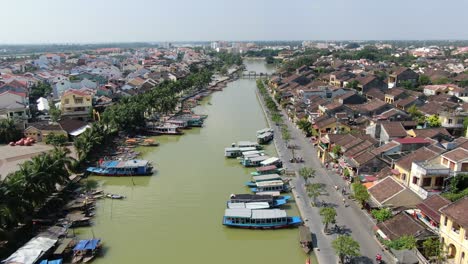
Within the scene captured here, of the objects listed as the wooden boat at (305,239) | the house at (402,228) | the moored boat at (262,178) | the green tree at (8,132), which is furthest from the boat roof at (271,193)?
the green tree at (8,132)

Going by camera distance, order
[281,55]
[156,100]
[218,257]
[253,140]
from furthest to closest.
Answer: [281,55], [156,100], [253,140], [218,257]

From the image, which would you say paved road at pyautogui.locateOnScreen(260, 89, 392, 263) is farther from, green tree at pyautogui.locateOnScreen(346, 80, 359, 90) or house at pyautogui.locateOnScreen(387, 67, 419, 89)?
house at pyautogui.locateOnScreen(387, 67, 419, 89)

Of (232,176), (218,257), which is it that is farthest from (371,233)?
(232,176)

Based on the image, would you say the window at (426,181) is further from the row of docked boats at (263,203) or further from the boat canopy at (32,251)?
the boat canopy at (32,251)

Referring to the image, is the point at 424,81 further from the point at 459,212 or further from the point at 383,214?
the point at 459,212

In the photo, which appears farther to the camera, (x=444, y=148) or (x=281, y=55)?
(x=281, y=55)

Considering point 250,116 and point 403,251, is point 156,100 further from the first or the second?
point 403,251

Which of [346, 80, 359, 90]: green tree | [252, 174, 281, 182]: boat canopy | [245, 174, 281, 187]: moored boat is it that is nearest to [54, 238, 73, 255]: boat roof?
[245, 174, 281, 187]: moored boat
